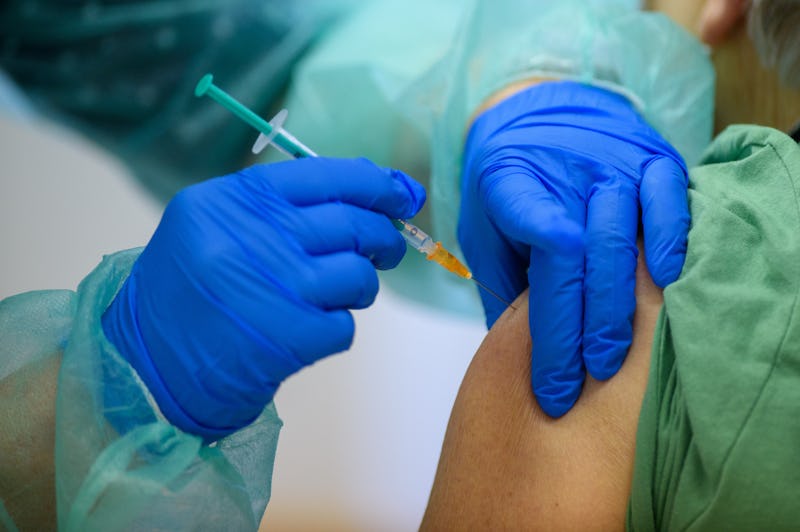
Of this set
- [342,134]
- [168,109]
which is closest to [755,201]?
[342,134]

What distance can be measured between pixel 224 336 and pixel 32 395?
27 cm

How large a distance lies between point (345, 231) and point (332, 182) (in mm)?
61

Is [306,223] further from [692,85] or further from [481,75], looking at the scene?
[692,85]

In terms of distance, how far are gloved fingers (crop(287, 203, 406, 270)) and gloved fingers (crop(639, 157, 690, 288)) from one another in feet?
0.96

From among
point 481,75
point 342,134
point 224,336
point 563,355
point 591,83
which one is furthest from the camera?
point 342,134

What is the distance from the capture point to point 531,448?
810 mm

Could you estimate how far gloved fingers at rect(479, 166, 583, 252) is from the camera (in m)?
0.80

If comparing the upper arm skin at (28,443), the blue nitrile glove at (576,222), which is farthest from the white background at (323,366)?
the upper arm skin at (28,443)

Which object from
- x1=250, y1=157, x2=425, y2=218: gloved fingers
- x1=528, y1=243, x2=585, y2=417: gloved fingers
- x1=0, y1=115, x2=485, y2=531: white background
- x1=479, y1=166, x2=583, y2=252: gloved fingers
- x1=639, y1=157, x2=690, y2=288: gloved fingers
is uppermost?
x1=250, y1=157, x2=425, y2=218: gloved fingers

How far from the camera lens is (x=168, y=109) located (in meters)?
1.46

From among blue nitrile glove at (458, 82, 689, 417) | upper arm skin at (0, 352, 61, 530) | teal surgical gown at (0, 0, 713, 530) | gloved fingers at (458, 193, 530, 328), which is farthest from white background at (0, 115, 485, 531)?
upper arm skin at (0, 352, 61, 530)

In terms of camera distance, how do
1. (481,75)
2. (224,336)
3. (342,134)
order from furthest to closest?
(342,134) → (481,75) → (224,336)

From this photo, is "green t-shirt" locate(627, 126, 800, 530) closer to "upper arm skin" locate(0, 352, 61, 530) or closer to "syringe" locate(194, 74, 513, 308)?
"syringe" locate(194, 74, 513, 308)

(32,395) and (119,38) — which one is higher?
(119,38)
